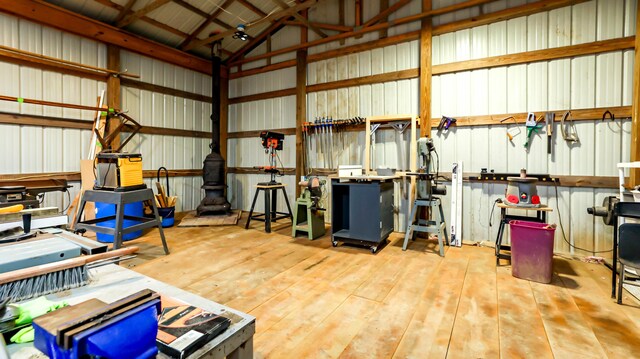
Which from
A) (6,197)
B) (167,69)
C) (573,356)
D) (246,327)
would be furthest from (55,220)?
(167,69)

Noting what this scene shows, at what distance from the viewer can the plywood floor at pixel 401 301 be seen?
1.76m

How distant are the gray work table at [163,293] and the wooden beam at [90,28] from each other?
443cm

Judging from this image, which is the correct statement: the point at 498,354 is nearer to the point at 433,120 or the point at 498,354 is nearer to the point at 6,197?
the point at 433,120

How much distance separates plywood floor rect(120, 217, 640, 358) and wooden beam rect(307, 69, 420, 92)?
241 cm

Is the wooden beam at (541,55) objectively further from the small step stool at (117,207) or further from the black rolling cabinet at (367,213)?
the small step stool at (117,207)

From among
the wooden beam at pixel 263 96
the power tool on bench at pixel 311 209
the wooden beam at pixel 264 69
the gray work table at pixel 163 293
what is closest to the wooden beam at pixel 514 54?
the wooden beam at pixel 264 69

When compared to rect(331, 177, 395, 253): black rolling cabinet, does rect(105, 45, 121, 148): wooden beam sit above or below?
above

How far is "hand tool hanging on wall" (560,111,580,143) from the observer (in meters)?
3.42

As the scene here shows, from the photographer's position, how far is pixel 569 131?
3455mm

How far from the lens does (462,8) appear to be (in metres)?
3.96

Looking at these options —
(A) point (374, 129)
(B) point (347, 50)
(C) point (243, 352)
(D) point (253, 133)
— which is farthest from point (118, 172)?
(B) point (347, 50)

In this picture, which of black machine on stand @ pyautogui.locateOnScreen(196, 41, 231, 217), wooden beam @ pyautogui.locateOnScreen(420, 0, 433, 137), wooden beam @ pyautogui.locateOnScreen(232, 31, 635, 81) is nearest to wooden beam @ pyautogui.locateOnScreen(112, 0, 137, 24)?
black machine on stand @ pyautogui.locateOnScreen(196, 41, 231, 217)

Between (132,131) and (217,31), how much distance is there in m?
2.25

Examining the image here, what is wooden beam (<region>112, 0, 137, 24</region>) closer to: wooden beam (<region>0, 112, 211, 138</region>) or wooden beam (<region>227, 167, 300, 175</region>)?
wooden beam (<region>0, 112, 211, 138</region>)
